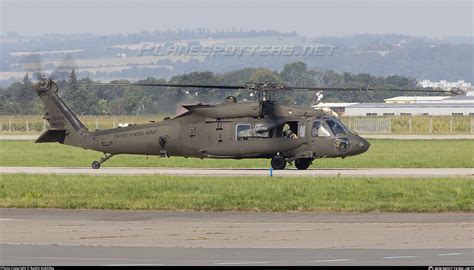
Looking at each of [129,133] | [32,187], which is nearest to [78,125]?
[129,133]

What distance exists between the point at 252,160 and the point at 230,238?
32144mm

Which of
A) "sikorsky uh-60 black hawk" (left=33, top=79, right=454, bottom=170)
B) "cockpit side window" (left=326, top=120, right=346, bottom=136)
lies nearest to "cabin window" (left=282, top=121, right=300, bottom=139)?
"sikorsky uh-60 black hawk" (left=33, top=79, right=454, bottom=170)

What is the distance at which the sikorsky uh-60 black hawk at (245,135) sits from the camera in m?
41.5

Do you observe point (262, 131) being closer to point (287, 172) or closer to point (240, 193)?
point (287, 172)

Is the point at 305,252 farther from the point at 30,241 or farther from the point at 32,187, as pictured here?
the point at 32,187

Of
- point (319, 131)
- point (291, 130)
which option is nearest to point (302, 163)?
point (291, 130)

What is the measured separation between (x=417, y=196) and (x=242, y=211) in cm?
556

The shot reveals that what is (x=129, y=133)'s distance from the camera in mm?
42938

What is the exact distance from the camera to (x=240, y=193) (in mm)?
30609

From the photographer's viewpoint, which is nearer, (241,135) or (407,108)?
(241,135)

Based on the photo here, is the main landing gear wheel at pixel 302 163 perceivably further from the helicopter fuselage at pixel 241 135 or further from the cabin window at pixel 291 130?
the cabin window at pixel 291 130

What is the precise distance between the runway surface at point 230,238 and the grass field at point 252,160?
21.7 m

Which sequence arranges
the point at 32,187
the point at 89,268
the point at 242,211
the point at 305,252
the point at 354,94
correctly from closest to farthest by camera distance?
the point at 89,268, the point at 305,252, the point at 242,211, the point at 32,187, the point at 354,94

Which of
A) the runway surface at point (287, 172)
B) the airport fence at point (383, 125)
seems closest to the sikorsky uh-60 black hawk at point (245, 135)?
the runway surface at point (287, 172)
